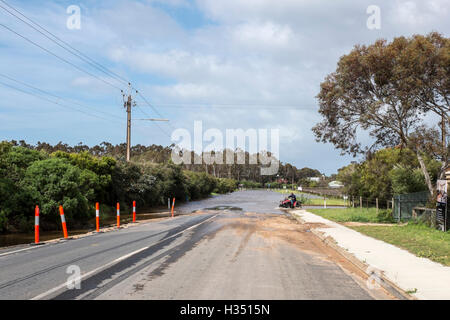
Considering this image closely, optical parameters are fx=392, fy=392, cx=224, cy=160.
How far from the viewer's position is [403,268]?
30.8 ft

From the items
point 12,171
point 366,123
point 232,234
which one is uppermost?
point 366,123

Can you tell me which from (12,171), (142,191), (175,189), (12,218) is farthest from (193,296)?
(175,189)

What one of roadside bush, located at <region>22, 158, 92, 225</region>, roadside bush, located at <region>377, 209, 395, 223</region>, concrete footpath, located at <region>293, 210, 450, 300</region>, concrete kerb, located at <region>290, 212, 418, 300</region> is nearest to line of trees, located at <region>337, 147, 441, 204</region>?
roadside bush, located at <region>377, 209, 395, 223</region>

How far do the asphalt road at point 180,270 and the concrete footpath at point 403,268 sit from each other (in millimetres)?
570

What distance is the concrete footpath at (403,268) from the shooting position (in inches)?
291

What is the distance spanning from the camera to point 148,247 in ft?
40.6

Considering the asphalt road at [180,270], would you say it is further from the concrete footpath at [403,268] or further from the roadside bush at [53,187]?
the roadside bush at [53,187]

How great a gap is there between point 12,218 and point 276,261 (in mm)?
14701

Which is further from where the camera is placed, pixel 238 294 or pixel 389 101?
pixel 389 101

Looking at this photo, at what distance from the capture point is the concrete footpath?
7.39 meters

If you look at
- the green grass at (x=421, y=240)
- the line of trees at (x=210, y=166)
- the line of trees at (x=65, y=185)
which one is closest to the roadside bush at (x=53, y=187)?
the line of trees at (x=65, y=185)
